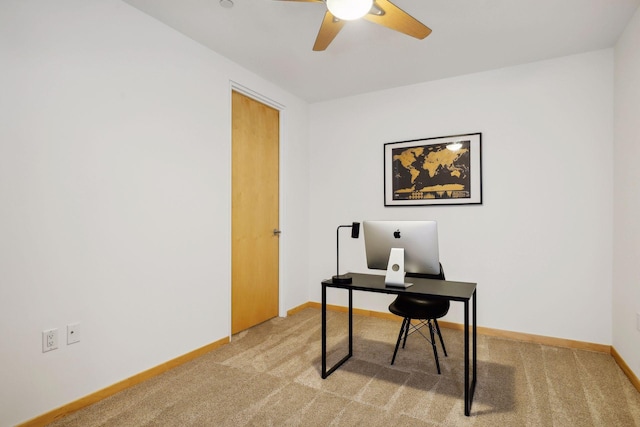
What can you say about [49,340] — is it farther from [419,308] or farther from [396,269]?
[419,308]

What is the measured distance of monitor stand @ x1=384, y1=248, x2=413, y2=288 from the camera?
2244 millimetres

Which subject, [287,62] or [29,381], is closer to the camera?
[29,381]

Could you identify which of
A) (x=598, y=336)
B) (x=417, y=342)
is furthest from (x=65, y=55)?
(x=598, y=336)

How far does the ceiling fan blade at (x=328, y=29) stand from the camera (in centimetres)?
196

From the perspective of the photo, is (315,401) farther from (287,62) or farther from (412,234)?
(287,62)

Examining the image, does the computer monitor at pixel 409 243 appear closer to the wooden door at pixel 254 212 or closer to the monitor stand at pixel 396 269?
the monitor stand at pixel 396 269

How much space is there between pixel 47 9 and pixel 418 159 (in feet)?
10.6

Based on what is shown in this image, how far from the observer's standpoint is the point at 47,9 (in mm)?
1954

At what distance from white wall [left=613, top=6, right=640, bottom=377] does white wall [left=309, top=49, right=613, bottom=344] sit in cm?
15

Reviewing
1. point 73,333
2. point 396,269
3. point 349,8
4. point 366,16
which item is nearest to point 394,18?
point 366,16

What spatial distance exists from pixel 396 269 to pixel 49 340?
2148 millimetres

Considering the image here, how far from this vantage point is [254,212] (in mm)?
3637

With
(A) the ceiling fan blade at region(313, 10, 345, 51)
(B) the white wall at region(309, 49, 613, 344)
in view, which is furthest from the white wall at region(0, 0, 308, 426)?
(B) the white wall at region(309, 49, 613, 344)

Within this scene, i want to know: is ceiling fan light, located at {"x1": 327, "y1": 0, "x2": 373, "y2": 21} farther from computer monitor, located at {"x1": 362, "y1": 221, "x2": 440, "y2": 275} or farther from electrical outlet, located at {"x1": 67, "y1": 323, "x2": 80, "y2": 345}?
electrical outlet, located at {"x1": 67, "y1": 323, "x2": 80, "y2": 345}
